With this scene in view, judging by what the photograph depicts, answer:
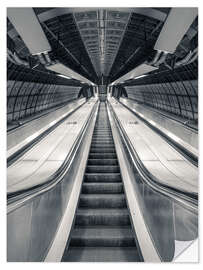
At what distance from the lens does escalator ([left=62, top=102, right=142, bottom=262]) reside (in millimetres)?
3570

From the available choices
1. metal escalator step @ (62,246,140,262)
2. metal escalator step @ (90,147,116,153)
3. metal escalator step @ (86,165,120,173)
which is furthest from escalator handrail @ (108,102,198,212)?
metal escalator step @ (90,147,116,153)

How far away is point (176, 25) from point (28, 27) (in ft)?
7.10

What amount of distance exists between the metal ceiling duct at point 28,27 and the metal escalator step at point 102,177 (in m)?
2.74

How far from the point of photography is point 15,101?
45.0ft

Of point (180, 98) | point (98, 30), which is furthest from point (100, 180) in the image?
point (180, 98)

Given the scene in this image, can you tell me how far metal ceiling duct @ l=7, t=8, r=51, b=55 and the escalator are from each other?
2.75 metres

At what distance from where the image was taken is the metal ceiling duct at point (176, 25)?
131 inches

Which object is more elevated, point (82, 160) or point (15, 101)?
point (15, 101)

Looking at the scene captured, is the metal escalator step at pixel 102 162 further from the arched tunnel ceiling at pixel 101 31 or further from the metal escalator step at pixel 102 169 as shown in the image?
the arched tunnel ceiling at pixel 101 31

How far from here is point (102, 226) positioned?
414 cm

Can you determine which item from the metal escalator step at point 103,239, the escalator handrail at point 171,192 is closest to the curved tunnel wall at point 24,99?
the metal escalator step at point 103,239

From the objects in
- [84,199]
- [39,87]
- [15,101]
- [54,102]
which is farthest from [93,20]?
[54,102]
